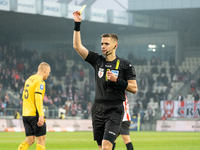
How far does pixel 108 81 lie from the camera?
234 inches

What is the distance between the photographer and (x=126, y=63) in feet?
20.1

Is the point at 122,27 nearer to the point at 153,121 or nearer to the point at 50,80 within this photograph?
the point at 50,80

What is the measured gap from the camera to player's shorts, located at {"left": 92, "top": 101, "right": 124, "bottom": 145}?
19.3ft

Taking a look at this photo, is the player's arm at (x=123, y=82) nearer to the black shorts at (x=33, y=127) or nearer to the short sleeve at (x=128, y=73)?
the short sleeve at (x=128, y=73)

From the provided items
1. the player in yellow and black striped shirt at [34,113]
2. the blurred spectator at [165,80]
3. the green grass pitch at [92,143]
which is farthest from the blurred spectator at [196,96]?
the player in yellow and black striped shirt at [34,113]

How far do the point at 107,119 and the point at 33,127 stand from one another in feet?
7.19

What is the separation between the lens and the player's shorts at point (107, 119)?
589 cm

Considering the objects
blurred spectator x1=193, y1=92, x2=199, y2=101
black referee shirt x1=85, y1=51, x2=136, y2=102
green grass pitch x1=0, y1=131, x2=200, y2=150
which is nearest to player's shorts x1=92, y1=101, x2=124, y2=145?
black referee shirt x1=85, y1=51, x2=136, y2=102

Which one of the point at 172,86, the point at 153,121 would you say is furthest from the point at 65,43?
the point at 153,121

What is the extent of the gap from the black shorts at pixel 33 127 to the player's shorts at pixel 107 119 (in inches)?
71.5

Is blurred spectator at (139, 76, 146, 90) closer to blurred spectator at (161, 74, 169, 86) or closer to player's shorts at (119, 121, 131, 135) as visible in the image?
blurred spectator at (161, 74, 169, 86)

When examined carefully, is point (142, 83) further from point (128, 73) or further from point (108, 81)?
point (108, 81)

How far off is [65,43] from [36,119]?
32.2m

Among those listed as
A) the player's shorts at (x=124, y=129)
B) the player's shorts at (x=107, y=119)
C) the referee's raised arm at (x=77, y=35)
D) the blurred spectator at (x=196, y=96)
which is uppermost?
the referee's raised arm at (x=77, y=35)
